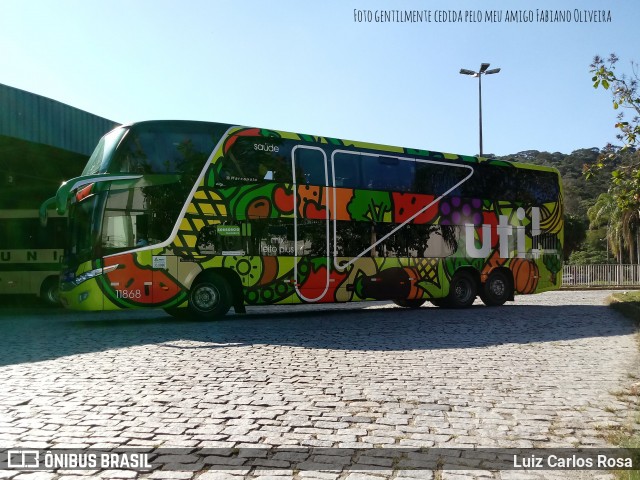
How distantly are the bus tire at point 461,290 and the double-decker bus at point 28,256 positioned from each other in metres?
12.4

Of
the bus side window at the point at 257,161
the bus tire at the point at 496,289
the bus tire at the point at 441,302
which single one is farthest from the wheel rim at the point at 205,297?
the bus tire at the point at 496,289

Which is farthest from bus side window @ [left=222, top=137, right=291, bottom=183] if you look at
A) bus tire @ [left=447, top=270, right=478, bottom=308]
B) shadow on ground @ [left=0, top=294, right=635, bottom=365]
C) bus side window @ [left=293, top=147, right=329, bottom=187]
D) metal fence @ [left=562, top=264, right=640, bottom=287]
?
metal fence @ [left=562, top=264, right=640, bottom=287]

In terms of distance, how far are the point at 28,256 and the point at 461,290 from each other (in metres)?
13.8

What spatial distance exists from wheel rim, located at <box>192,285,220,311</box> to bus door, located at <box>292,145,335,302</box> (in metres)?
2.02

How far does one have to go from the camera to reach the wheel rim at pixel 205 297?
1456 cm

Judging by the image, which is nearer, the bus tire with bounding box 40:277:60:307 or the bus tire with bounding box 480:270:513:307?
the bus tire with bounding box 480:270:513:307

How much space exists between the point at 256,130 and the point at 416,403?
1039 centimetres

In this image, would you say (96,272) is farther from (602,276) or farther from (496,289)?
(602,276)

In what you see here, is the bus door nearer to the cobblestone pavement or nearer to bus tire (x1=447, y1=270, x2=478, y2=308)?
the cobblestone pavement

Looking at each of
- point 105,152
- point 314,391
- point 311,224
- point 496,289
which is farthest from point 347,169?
point 314,391

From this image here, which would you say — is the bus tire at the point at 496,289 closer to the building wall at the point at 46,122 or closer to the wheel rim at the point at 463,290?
the wheel rim at the point at 463,290

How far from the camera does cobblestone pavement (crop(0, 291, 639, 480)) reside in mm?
4758

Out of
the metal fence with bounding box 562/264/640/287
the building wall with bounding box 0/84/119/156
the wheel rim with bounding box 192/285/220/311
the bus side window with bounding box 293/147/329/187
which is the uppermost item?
the building wall with bounding box 0/84/119/156

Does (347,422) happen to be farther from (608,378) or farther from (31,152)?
(31,152)
